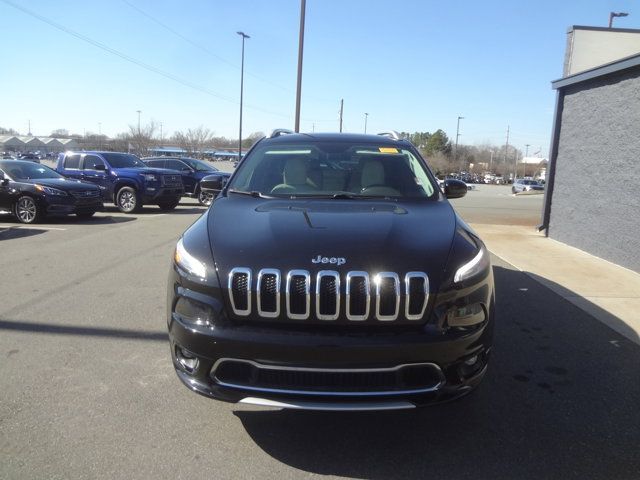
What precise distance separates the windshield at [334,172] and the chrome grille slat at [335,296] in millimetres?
1473

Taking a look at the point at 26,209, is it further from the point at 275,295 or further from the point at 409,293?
the point at 409,293

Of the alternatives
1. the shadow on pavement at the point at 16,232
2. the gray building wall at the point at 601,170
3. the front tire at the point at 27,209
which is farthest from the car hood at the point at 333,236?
the front tire at the point at 27,209

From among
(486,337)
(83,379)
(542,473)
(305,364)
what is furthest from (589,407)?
(83,379)

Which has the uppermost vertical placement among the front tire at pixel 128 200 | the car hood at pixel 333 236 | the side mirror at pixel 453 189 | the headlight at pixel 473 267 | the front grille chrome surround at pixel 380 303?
the side mirror at pixel 453 189

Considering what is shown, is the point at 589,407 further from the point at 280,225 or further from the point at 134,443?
the point at 134,443

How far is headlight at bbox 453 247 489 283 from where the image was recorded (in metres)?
2.78

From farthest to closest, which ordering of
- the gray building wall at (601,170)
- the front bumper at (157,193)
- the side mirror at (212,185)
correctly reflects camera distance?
the front bumper at (157,193), the gray building wall at (601,170), the side mirror at (212,185)

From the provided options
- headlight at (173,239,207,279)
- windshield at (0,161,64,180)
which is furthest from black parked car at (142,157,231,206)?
headlight at (173,239,207,279)

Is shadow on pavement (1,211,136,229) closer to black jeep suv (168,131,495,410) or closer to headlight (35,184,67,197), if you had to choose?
headlight (35,184,67,197)

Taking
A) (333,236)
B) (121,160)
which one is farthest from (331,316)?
(121,160)

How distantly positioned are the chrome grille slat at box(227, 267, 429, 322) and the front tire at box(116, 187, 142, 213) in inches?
534

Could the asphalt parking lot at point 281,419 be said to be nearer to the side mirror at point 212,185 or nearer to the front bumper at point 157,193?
the side mirror at point 212,185

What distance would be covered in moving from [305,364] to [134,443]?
45.8 inches

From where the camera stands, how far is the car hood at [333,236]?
272cm
